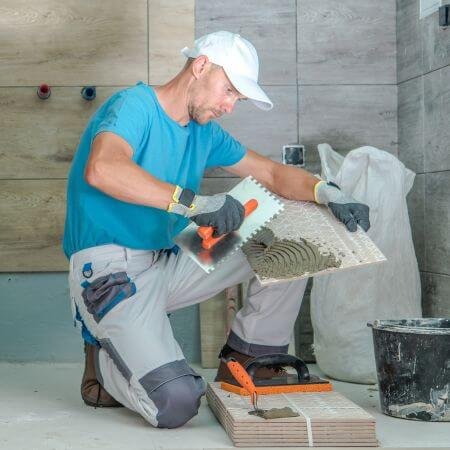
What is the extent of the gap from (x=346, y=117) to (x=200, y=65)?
1371 millimetres

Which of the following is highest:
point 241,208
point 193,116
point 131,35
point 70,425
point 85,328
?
point 131,35

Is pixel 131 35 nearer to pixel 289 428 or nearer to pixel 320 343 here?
pixel 320 343

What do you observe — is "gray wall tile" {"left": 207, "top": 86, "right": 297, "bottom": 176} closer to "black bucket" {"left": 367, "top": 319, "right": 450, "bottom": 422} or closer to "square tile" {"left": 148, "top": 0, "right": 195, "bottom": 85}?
"square tile" {"left": 148, "top": 0, "right": 195, "bottom": 85}

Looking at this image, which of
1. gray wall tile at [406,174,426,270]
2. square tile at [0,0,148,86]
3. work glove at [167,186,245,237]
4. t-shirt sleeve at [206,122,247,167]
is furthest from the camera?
square tile at [0,0,148,86]

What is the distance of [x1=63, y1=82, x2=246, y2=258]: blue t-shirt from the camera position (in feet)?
9.32

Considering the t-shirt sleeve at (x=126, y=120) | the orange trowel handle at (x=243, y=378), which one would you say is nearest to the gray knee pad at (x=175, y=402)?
the orange trowel handle at (x=243, y=378)

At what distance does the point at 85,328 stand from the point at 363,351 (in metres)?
1.17

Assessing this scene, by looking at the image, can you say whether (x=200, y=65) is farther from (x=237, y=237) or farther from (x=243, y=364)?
(x=243, y=364)

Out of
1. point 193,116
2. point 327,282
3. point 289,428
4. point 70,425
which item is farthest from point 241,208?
point 327,282

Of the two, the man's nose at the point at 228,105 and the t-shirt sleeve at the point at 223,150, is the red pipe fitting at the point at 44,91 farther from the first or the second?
the man's nose at the point at 228,105

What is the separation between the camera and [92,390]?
3.04 metres

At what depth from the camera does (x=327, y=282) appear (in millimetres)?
3676

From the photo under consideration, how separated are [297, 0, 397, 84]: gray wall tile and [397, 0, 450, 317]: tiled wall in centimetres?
6

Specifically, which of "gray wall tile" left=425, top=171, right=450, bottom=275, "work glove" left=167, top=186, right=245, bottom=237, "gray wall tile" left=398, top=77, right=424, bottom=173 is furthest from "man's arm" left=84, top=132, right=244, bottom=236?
"gray wall tile" left=398, top=77, right=424, bottom=173
